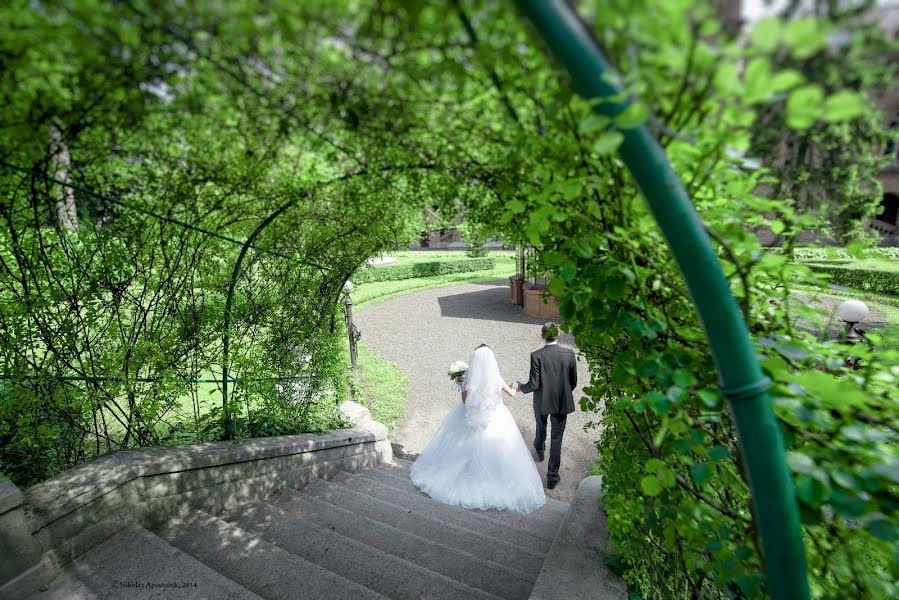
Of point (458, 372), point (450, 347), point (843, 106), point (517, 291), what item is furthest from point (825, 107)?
point (517, 291)

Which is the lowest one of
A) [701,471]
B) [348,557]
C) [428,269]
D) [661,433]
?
[348,557]

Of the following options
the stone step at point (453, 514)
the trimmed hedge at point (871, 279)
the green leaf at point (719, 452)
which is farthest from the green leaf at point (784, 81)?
the trimmed hedge at point (871, 279)

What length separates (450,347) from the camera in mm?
10711

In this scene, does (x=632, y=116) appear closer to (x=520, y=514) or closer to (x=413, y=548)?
(x=413, y=548)

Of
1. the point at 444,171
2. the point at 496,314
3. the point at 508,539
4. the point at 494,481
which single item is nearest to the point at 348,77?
the point at 444,171

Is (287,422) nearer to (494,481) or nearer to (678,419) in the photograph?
(494,481)

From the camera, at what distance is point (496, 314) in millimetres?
13938

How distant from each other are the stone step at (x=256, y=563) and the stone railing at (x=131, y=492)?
0.28 m

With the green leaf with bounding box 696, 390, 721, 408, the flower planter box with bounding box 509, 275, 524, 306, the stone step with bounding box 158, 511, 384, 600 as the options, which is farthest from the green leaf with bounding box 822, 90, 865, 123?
the flower planter box with bounding box 509, 275, 524, 306

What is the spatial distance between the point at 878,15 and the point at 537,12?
29.5 inches

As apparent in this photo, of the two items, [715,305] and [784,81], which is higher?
[784,81]

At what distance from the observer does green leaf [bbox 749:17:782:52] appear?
2.54 ft

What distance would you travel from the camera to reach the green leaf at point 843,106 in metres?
0.74

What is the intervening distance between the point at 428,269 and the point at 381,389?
52.2 ft
